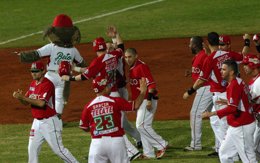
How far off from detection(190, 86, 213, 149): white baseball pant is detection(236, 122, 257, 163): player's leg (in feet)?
7.66

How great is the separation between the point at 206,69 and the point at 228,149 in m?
1.82

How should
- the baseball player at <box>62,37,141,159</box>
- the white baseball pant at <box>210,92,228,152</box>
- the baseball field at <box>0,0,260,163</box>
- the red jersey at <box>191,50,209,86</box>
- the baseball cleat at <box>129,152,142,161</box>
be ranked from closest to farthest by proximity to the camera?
the white baseball pant at <box>210,92,228,152</box> < the baseball player at <box>62,37,141,159</box> < the baseball cleat at <box>129,152,142,161</box> < the red jersey at <box>191,50,209,86</box> < the baseball field at <box>0,0,260,163</box>

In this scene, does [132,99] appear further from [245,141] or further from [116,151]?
[116,151]

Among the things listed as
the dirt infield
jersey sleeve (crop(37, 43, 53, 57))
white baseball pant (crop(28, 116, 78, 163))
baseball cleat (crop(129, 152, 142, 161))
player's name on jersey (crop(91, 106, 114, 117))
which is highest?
jersey sleeve (crop(37, 43, 53, 57))

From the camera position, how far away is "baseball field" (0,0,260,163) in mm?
14789

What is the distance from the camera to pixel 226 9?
2805 cm

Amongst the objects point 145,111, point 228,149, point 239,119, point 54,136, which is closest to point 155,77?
point 145,111

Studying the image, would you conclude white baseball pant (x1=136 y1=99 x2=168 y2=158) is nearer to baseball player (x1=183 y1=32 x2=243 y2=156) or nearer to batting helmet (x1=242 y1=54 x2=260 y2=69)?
baseball player (x1=183 y1=32 x2=243 y2=156)

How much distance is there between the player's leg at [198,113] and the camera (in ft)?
45.5

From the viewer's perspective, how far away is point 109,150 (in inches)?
421

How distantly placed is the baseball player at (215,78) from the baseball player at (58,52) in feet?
7.85

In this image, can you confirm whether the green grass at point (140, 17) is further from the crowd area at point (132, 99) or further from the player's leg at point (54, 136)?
the player's leg at point (54, 136)

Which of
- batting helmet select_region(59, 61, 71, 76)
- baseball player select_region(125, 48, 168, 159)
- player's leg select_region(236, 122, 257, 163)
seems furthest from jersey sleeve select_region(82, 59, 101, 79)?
player's leg select_region(236, 122, 257, 163)

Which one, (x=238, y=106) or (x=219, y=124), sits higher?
(x=238, y=106)
